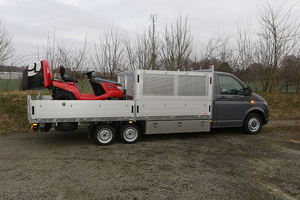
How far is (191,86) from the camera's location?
6703mm

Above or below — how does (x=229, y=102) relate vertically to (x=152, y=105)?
above

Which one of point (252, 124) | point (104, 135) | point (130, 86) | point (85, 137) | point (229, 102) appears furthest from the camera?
point (252, 124)

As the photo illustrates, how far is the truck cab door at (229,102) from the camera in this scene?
718 centimetres

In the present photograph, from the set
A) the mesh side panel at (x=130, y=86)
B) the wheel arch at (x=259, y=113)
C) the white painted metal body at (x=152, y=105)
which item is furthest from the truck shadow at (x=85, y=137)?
the mesh side panel at (x=130, y=86)

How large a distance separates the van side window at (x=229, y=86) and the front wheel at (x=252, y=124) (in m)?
0.99

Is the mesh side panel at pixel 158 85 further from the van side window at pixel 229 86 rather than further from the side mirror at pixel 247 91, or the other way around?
the side mirror at pixel 247 91

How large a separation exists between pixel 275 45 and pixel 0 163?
1513cm

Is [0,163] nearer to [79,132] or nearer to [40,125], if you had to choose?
[40,125]

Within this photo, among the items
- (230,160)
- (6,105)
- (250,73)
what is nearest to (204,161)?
(230,160)

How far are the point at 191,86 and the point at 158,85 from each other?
3.56ft

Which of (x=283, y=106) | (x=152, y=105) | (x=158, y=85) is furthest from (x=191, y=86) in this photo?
(x=283, y=106)

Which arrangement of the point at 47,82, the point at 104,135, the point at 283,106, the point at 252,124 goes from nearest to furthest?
the point at 47,82 < the point at 104,135 < the point at 252,124 < the point at 283,106

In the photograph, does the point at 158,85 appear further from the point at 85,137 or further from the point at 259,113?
the point at 259,113

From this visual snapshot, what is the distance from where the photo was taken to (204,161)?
5059mm
